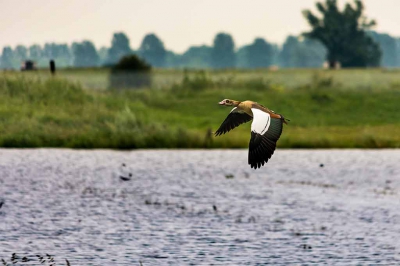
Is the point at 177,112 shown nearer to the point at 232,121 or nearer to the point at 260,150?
the point at 232,121

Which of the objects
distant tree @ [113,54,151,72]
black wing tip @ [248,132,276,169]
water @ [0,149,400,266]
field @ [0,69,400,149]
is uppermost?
distant tree @ [113,54,151,72]

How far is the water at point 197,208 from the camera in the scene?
25.8 meters

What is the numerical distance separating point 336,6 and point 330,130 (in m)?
71.3

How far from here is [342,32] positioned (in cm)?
12744

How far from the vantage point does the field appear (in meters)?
54.4

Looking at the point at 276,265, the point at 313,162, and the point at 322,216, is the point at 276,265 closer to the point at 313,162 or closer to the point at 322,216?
the point at 322,216

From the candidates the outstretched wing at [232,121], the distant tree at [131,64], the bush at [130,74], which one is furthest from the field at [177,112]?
the outstretched wing at [232,121]

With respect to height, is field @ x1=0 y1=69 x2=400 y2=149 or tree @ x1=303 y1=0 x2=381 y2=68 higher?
tree @ x1=303 y1=0 x2=381 y2=68

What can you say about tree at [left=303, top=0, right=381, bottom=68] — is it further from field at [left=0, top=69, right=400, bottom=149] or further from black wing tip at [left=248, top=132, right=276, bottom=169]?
black wing tip at [left=248, top=132, right=276, bottom=169]

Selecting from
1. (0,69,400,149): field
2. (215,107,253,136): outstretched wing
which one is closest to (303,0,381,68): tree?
(0,69,400,149): field

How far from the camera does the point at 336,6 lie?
130000 millimetres

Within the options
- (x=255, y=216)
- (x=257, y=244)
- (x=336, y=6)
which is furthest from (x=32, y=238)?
(x=336, y=6)

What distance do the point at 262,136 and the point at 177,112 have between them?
5570 cm

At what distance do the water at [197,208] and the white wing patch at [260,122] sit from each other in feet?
37.8
